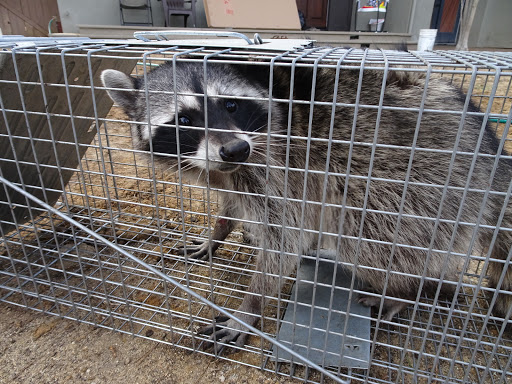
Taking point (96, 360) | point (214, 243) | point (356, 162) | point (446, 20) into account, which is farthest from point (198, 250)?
point (446, 20)

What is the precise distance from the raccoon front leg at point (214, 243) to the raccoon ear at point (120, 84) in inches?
34.5

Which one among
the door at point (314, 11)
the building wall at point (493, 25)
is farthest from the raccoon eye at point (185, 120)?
the building wall at point (493, 25)

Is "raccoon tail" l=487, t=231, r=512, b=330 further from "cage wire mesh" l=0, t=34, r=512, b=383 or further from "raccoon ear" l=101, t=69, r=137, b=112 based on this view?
"raccoon ear" l=101, t=69, r=137, b=112

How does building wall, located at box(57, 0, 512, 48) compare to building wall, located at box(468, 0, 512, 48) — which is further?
building wall, located at box(468, 0, 512, 48)

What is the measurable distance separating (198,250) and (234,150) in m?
1.27

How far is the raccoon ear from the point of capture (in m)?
1.57

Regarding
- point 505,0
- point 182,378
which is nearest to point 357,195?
point 182,378

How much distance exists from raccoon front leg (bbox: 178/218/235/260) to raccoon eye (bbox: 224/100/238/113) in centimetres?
84

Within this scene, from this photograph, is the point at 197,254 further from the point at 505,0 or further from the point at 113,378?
the point at 505,0

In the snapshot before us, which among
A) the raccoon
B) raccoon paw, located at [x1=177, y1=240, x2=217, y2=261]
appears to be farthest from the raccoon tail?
raccoon paw, located at [x1=177, y1=240, x2=217, y2=261]

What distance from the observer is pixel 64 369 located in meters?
1.59

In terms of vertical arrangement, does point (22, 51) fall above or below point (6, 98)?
above

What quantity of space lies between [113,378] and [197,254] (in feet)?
3.09

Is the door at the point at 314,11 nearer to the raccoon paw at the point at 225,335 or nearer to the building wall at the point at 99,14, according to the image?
the building wall at the point at 99,14
